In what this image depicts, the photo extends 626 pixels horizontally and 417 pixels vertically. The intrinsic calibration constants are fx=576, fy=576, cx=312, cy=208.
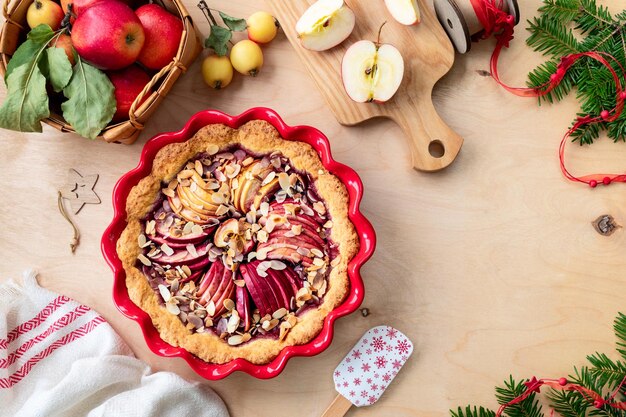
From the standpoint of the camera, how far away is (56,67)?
1.40 metres

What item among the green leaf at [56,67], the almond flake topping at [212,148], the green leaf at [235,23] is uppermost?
the green leaf at [235,23]

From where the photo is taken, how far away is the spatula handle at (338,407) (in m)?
1.56

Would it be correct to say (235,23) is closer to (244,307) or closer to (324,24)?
(324,24)

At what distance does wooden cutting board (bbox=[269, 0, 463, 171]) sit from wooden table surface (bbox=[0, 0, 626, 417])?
0.16 feet

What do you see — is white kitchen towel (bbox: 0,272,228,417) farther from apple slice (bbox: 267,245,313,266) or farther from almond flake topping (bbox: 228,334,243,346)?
apple slice (bbox: 267,245,313,266)

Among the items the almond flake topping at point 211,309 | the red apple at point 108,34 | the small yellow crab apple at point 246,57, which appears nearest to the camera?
the red apple at point 108,34

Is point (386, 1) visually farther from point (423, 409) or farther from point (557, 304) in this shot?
point (423, 409)

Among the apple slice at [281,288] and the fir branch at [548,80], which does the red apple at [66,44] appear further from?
the fir branch at [548,80]

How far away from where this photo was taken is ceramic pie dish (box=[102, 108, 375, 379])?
1.42 m

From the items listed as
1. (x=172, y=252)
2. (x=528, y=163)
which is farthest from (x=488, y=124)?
(x=172, y=252)

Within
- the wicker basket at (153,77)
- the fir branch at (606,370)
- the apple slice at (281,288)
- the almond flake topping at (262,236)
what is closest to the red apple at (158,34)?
the wicker basket at (153,77)

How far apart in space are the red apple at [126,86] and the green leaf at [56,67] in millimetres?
103

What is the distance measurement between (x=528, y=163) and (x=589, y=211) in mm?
221

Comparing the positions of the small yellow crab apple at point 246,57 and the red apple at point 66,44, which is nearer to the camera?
the red apple at point 66,44
